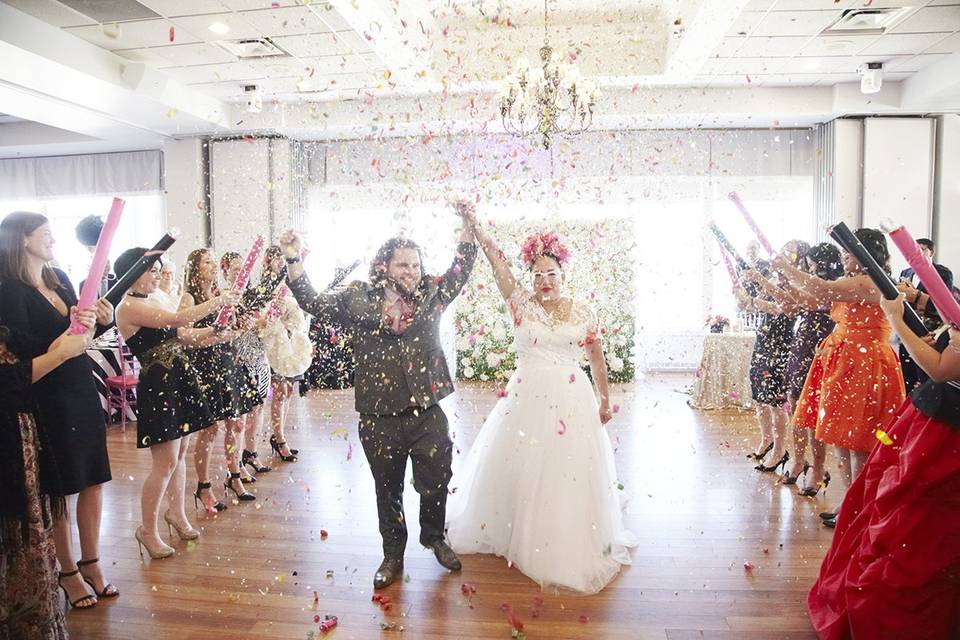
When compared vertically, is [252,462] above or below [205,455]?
below

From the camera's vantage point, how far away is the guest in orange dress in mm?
3100

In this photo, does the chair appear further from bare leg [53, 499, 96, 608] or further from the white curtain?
the white curtain

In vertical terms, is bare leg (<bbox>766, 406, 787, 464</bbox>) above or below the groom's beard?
below

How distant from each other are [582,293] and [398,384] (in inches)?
201

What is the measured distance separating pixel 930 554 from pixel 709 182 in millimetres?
7361

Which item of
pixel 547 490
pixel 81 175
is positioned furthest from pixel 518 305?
pixel 81 175

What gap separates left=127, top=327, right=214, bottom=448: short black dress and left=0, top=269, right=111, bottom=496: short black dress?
33 centimetres

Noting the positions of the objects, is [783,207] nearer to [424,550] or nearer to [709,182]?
Answer: [709,182]

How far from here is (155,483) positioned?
3.08 meters

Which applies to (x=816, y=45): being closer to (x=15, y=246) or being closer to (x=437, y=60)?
(x=437, y=60)

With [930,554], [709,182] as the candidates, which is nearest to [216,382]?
[930,554]

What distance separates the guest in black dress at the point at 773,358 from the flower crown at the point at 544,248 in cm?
164

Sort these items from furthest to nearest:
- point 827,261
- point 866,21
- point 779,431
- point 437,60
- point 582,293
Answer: point 582,293
point 437,60
point 866,21
point 779,431
point 827,261

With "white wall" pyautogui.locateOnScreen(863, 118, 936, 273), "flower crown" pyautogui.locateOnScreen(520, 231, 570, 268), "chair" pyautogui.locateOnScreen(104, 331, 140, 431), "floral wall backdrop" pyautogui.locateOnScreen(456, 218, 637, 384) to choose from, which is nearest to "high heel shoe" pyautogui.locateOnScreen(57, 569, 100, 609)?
"flower crown" pyautogui.locateOnScreen(520, 231, 570, 268)
